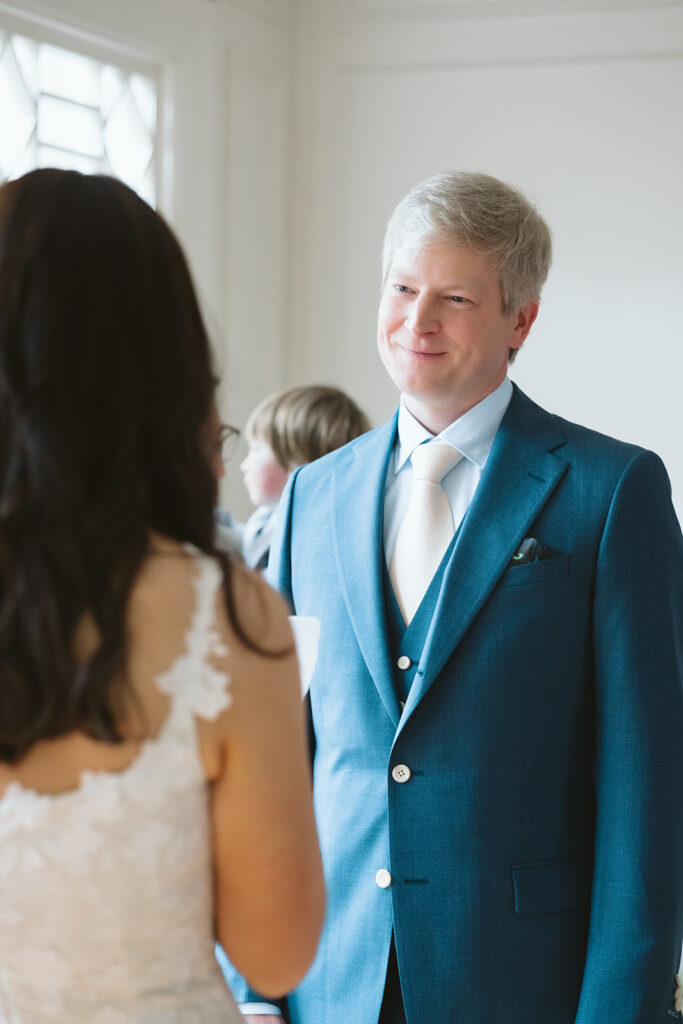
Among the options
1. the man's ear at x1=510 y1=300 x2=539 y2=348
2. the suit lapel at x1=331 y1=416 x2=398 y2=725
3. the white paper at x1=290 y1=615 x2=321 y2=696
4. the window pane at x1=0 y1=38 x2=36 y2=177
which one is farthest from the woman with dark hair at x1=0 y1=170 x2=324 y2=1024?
the window pane at x1=0 y1=38 x2=36 y2=177

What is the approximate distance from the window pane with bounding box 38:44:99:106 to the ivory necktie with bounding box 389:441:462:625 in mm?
2330

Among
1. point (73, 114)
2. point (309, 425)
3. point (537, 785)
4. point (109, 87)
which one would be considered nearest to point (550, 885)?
point (537, 785)

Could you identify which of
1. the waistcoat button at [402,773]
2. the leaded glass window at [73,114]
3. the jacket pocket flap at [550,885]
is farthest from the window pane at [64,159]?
the jacket pocket flap at [550,885]

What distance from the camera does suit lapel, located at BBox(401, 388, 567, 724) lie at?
1.60 meters

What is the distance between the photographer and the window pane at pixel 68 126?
3.56 metres

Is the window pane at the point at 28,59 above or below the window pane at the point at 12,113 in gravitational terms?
above

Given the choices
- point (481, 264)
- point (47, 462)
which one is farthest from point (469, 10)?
point (47, 462)

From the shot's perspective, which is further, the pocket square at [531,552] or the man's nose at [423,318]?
the man's nose at [423,318]

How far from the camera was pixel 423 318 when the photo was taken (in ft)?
5.76

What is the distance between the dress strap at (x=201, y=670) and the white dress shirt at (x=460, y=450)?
0.77m

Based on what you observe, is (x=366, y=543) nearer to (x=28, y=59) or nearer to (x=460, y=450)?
(x=460, y=450)

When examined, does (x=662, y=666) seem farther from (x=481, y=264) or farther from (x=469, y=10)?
(x=469, y=10)

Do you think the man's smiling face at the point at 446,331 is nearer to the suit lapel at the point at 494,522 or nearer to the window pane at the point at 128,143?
the suit lapel at the point at 494,522

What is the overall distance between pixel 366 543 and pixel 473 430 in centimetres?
23
